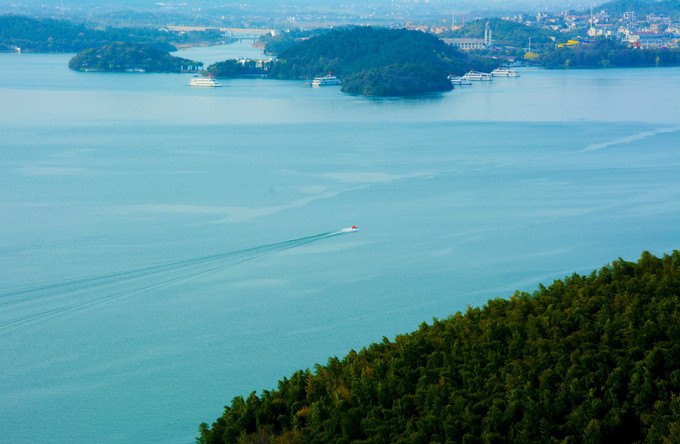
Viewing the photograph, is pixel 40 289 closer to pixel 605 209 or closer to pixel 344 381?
pixel 344 381

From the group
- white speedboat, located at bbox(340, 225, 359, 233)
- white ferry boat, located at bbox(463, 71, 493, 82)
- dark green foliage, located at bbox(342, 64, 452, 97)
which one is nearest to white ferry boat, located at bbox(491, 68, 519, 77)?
white ferry boat, located at bbox(463, 71, 493, 82)

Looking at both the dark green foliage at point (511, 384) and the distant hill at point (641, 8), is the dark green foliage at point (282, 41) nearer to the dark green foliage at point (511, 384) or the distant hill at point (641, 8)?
the distant hill at point (641, 8)

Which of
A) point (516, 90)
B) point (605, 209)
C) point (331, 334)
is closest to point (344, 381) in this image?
point (331, 334)

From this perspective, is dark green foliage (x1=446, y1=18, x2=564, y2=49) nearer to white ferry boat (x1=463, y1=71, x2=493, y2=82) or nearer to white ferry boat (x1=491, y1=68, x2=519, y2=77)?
white ferry boat (x1=491, y1=68, x2=519, y2=77)

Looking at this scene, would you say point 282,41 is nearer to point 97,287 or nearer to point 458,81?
point 458,81

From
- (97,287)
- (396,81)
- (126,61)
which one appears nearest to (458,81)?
(396,81)

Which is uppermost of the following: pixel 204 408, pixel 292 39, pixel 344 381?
pixel 292 39
